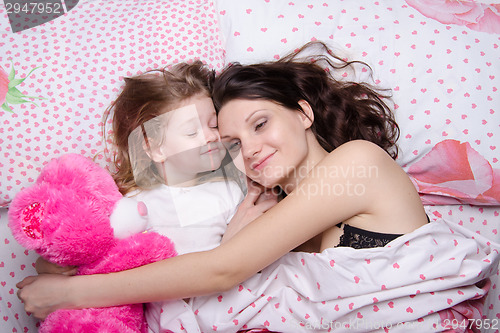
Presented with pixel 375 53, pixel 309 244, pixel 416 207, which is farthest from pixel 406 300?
pixel 375 53

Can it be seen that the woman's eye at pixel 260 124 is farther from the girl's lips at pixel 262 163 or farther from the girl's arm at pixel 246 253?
the girl's arm at pixel 246 253

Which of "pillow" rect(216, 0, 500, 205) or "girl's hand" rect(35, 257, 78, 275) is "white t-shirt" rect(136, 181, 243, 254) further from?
"pillow" rect(216, 0, 500, 205)

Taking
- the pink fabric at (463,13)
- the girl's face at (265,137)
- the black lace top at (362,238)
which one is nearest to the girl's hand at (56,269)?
the girl's face at (265,137)

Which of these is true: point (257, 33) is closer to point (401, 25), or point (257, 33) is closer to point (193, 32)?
point (193, 32)

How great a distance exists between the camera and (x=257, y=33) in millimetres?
1397

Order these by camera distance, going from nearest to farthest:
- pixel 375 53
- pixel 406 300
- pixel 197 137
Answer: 1. pixel 406 300
2. pixel 197 137
3. pixel 375 53

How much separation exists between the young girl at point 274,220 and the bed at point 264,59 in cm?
24

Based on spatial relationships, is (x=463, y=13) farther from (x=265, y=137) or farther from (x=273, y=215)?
(x=273, y=215)

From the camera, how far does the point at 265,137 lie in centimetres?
118

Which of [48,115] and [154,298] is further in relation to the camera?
[48,115]

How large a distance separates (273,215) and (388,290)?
0.31 metres

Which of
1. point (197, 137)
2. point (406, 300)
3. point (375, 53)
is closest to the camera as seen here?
point (406, 300)

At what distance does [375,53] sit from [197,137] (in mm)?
601

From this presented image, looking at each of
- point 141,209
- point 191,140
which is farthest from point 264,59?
point 141,209
